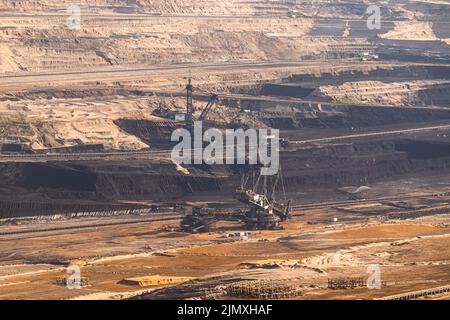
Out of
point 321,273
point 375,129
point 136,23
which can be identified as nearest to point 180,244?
point 321,273

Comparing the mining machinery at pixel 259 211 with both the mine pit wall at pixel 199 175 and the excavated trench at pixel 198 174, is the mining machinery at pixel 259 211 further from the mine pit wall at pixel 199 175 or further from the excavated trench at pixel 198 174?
the excavated trench at pixel 198 174

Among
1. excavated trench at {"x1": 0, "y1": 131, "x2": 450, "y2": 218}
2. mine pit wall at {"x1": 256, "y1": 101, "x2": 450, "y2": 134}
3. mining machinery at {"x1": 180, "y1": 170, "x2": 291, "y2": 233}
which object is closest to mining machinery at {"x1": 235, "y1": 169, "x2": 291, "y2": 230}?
mining machinery at {"x1": 180, "y1": 170, "x2": 291, "y2": 233}

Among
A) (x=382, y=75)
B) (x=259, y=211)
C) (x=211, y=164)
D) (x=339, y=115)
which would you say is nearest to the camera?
(x=259, y=211)

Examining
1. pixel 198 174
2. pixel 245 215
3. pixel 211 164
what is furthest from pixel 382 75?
pixel 245 215

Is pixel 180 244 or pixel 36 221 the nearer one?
pixel 180 244

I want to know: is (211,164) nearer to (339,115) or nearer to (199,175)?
(199,175)

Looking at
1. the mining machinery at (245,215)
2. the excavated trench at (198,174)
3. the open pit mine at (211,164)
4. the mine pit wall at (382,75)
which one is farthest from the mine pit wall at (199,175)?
the mine pit wall at (382,75)
